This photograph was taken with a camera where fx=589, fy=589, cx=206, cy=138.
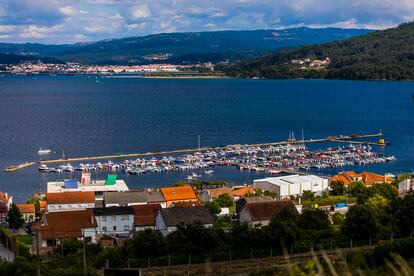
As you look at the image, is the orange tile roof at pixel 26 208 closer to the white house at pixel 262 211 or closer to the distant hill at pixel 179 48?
the white house at pixel 262 211

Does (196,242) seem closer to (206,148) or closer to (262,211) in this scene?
(262,211)

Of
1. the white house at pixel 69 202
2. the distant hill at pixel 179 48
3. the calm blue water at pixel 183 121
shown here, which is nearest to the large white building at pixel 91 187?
the white house at pixel 69 202

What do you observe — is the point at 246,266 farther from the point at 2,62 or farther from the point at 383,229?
the point at 2,62

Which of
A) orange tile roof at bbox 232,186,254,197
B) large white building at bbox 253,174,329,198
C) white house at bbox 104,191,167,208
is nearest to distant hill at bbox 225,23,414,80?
large white building at bbox 253,174,329,198

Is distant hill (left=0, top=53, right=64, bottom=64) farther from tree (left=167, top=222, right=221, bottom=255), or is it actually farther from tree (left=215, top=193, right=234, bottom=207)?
tree (left=167, top=222, right=221, bottom=255)

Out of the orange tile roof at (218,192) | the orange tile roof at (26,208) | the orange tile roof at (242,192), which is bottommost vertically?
the orange tile roof at (218,192)
